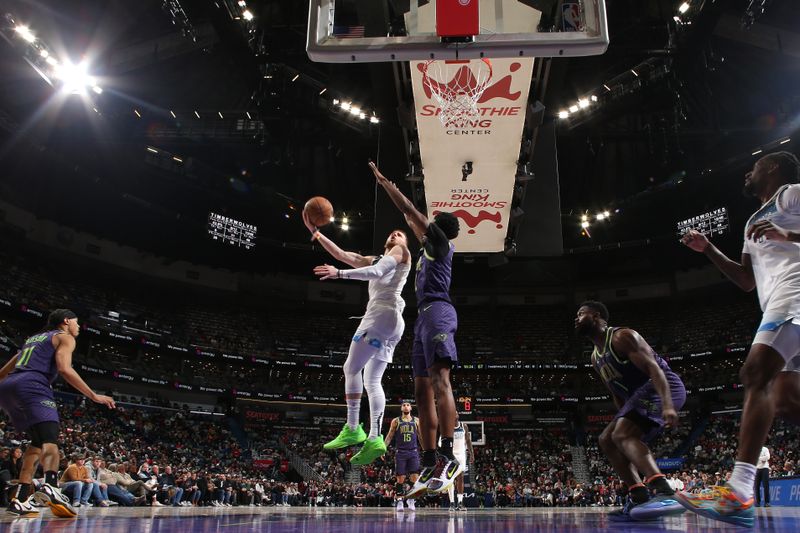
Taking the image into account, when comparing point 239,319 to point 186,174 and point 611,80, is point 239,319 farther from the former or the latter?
point 611,80

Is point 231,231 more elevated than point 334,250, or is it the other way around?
point 231,231

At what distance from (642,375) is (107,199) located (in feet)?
88.7

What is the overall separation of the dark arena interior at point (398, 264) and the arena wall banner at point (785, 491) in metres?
0.57

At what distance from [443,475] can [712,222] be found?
25005 millimetres

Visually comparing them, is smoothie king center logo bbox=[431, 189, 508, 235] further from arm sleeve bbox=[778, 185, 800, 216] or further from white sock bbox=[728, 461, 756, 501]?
white sock bbox=[728, 461, 756, 501]

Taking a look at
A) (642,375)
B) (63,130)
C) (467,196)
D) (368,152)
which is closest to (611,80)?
(368,152)

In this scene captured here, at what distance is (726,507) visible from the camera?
2.90 metres

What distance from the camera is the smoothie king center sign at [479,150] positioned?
700cm

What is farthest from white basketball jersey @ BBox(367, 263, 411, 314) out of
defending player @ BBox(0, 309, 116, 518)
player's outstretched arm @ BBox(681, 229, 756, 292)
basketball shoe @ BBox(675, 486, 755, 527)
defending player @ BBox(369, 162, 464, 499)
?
basketball shoe @ BBox(675, 486, 755, 527)

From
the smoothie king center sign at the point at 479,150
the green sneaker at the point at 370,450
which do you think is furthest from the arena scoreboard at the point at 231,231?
the green sneaker at the point at 370,450

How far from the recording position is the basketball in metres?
5.03

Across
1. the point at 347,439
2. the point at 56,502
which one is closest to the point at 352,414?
the point at 347,439

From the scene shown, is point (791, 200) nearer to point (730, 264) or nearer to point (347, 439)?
point (730, 264)

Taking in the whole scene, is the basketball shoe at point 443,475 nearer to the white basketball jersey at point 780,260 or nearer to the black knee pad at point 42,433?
the white basketball jersey at point 780,260
